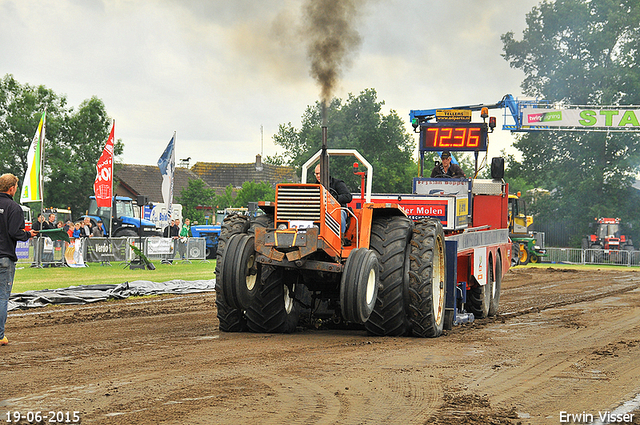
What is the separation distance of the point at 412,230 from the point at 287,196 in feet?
5.95

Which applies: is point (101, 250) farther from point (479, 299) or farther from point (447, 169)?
point (479, 299)

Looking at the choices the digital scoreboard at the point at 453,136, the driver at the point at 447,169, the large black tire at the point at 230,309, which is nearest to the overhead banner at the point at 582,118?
the digital scoreboard at the point at 453,136

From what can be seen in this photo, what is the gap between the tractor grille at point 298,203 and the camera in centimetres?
886

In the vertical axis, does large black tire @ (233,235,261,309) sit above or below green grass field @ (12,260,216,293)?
above

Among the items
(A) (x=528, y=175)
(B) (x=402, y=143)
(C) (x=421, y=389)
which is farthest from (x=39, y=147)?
(B) (x=402, y=143)

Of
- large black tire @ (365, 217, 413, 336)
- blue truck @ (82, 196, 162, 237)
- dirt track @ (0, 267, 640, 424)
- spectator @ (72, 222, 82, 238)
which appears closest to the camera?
dirt track @ (0, 267, 640, 424)

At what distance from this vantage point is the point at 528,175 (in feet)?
165

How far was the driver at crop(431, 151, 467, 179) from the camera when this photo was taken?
47.4 ft

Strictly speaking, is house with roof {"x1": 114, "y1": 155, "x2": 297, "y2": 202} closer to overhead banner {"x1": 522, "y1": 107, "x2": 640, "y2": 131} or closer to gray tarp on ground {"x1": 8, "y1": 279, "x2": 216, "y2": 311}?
overhead banner {"x1": 522, "y1": 107, "x2": 640, "y2": 131}

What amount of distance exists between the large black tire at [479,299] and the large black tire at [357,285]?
409 cm

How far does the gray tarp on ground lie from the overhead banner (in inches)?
872

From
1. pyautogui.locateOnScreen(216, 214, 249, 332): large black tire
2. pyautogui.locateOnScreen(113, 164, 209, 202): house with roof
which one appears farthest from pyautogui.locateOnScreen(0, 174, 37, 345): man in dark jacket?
pyautogui.locateOnScreen(113, 164, 209, 202): house with roof

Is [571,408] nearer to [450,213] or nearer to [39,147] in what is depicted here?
[450,213]

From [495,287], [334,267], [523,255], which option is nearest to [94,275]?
[495,287]
